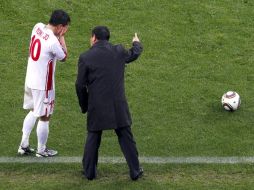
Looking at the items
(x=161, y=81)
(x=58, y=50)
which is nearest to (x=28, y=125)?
(x=58, y=50)

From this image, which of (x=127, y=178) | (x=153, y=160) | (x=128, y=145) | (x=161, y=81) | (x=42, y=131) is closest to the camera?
(x=128, y=145)

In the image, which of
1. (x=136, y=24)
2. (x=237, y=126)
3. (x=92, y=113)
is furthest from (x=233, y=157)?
(x=136, y=24)

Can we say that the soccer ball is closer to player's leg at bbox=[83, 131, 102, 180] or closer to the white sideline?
the white sideline

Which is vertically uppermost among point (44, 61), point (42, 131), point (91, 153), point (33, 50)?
→ point (33, 50)

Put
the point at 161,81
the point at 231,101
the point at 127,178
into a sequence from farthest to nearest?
1. the point at 161,81
2. the point at 231,101
3. the point at 127,178

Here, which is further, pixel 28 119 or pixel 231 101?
pixel 231 101

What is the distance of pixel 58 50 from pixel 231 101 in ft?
10.8

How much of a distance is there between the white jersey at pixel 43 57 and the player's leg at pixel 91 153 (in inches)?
40.6

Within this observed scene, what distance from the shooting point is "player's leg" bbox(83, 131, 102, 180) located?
8320 millimetres

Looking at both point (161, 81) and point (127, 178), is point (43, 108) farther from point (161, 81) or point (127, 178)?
point (161, 81)

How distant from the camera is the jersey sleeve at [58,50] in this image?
859 centimetres

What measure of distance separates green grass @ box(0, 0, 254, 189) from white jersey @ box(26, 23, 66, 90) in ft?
4.02

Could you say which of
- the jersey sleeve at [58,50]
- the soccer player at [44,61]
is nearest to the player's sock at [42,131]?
the soccer player at [44,61]

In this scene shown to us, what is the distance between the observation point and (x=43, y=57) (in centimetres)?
870
